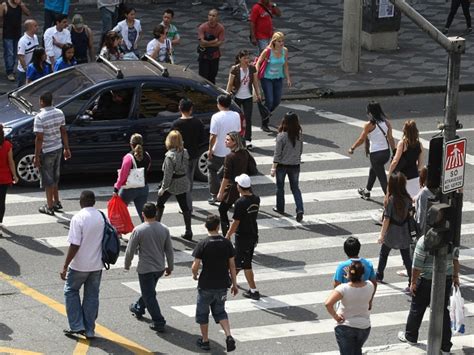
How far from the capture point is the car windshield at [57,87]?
18812 mm

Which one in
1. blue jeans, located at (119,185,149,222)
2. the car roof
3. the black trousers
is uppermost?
the car roof

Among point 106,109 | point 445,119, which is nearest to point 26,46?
point 106,109

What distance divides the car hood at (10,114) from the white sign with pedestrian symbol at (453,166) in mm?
7863

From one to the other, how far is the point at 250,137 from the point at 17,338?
28.6 feet

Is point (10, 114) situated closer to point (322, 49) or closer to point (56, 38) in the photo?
point (56, 38)

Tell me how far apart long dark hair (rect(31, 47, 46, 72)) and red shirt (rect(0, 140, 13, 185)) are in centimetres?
520

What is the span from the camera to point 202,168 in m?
19.2

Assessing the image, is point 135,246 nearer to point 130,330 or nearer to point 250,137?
point 130,330

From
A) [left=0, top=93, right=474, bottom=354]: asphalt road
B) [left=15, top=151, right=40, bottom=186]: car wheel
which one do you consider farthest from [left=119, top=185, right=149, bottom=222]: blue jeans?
[left=15, top=151, right=40, bottom=186]: car wheel

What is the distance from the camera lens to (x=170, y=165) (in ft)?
53.1

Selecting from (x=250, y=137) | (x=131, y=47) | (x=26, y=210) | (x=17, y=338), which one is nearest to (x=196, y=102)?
(x=250, y=137)

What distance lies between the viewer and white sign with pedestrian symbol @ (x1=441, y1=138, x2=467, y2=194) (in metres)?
12.3

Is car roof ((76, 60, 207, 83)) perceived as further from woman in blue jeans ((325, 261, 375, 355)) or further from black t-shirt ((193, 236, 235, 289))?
woman in blue jeans ((325, 261, 375, 355))

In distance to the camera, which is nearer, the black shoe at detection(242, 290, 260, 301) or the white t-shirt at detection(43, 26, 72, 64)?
the black shoe at detection(242, 290, 260, 301)
